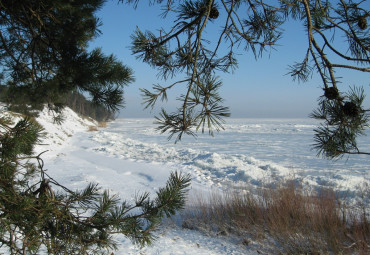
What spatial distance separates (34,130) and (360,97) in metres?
1.51

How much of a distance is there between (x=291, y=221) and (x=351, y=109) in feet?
9.54

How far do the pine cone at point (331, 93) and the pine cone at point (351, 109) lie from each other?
2.5 inches

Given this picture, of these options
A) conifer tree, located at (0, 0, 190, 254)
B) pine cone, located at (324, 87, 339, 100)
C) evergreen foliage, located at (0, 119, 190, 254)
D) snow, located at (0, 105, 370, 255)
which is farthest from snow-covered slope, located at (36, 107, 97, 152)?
pine cone, located at (324, 87, 339, 100)

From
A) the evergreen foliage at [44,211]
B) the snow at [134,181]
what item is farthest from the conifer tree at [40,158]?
the snow at [134,181]

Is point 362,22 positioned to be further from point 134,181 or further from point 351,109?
point 134,181

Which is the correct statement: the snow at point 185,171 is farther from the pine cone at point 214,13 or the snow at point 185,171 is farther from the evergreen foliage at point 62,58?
the pine cone at point 214,13

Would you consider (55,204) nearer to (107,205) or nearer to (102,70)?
(107,205)

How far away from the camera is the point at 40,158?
1231mm

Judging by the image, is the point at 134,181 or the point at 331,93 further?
the point at 134,181

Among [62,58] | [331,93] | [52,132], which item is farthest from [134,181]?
[52,132]

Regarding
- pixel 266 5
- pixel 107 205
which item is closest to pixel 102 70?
pixel 107 205

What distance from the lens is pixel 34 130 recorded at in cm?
120

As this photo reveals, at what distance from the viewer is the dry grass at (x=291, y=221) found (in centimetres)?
310

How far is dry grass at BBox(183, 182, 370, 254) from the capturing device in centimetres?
310
